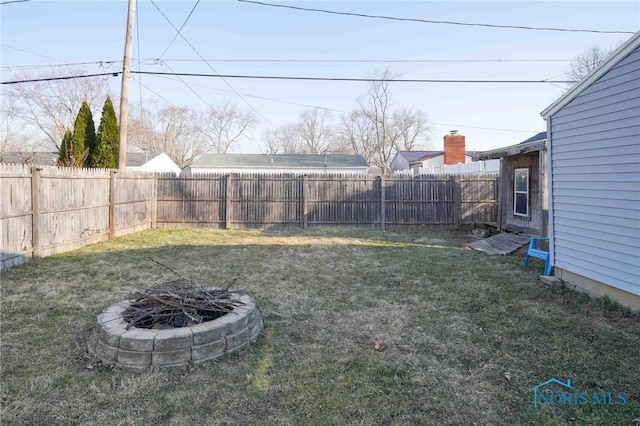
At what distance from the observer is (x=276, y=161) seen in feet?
70.1

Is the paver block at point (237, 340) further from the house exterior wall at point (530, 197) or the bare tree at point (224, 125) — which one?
the bare tree at point (224, 125)

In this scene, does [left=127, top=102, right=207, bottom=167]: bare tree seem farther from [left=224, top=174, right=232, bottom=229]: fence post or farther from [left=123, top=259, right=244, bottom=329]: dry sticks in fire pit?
[left=123, top=259, right=244, bottom=329]: dry sticks in fire pit

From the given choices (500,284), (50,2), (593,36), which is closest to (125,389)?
(500,284)

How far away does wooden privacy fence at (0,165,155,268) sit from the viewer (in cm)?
583

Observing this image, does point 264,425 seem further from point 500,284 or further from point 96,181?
point 96,181

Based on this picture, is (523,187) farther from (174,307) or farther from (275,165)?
(275,165)

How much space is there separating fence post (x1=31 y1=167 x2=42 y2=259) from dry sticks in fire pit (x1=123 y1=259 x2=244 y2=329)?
14.2 feet

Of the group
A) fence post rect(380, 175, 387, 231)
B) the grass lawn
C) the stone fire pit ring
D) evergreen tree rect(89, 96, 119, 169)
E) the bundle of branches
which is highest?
evergreen tree rect(89, 96, 119, 169)

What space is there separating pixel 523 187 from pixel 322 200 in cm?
569

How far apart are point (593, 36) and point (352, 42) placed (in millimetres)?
7490

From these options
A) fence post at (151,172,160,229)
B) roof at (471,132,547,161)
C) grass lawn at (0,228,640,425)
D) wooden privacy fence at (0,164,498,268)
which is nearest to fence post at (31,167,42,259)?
grass lawn at (0,228,640,425)

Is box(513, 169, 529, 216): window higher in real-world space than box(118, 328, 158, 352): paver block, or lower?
higher

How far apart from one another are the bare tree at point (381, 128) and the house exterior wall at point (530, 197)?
23554mm

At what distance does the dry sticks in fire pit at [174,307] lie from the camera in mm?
3150
